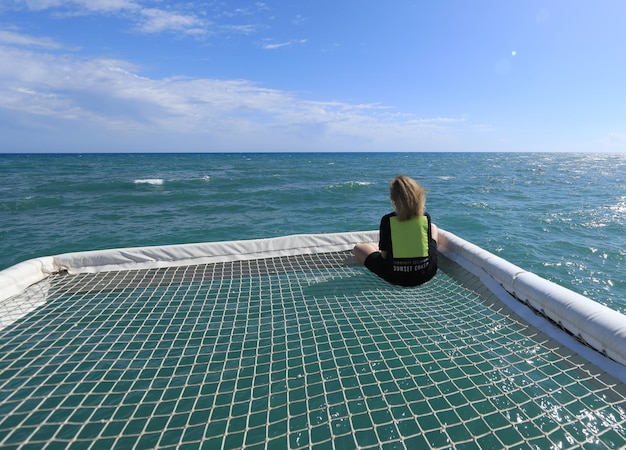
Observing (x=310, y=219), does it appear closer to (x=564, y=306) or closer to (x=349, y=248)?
(x=349, y=248)

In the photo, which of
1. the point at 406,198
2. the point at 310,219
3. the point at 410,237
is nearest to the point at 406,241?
the point at 410,237

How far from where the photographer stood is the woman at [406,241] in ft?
11.5

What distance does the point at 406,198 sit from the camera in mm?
3463

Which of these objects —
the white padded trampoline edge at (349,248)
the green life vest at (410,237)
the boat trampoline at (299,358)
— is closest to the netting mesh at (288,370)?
the boat trampoline at (299,358)

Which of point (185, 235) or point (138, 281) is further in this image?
point (185, 235)

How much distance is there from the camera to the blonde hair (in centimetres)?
346

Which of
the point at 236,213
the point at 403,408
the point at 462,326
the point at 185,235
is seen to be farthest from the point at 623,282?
the point at 236,213

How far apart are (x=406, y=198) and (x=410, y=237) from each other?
0.42m

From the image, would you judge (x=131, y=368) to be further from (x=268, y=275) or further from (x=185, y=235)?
(x=185, y=235)

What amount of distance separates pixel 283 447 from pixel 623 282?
7550 mm

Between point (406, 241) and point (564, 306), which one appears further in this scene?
point (406, 241)

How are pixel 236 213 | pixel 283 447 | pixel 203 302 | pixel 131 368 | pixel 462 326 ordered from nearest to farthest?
pixel 283 447 < pixel 131 368 < pixel 462 326 < pixel 203 302 < pixel 236 213

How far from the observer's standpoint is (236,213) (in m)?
14.4

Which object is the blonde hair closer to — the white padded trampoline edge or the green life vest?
the green life vest
